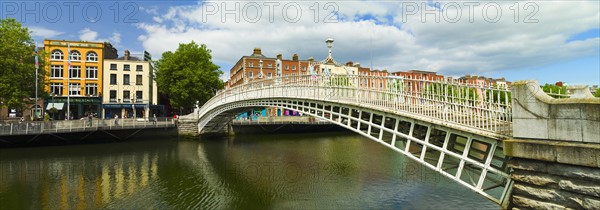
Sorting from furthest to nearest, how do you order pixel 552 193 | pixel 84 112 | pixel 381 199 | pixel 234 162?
pixel 84 112, pixel 234 162, pixel 381 199, pixel 552 193

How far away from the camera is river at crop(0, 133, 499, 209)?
1141 cm

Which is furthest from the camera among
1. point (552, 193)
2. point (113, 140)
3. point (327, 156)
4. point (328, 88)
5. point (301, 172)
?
point (113, 140)

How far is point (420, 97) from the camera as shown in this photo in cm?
918

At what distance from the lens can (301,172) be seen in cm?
1634

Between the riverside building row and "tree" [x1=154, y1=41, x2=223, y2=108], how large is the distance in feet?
15.4

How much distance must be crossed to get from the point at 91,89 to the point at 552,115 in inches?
1829

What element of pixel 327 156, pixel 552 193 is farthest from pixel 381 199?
pixel 327 156

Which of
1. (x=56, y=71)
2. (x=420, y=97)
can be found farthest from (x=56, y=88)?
(x=420, y=97)

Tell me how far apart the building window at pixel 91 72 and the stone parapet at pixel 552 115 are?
4593 centimetres

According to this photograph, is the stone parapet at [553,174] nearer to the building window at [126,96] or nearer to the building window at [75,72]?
the building window at [126,96]

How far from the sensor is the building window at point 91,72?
39.9m

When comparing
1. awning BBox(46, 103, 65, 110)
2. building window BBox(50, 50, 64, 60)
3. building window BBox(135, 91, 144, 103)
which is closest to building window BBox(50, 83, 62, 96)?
awning BBox(46, 103, 65, 110)

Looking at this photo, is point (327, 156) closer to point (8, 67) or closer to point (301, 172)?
point (301, 172)

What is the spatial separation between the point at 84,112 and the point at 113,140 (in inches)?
557
